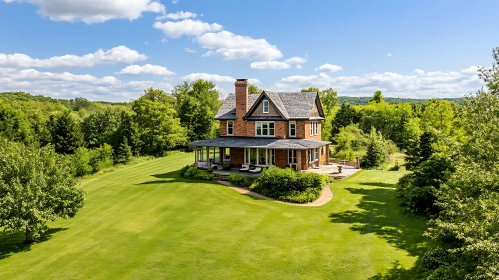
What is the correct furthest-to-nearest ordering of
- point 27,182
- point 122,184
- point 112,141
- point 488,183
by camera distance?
point 112,141
point 122,184
point 27,182
point 488,183

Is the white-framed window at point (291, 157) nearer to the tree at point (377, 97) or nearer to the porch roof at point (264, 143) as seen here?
the porch roof at point (264, 143)

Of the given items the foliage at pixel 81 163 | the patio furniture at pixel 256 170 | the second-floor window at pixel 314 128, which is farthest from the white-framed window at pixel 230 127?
the foliage at pixel 81 163

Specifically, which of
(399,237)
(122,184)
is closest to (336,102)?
(122,184)

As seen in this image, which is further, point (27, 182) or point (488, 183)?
point (27, 182)

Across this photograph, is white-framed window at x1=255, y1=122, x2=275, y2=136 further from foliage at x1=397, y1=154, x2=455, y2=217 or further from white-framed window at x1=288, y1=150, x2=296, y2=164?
foliage at x1=397, y1=154, x2=455, y2=217

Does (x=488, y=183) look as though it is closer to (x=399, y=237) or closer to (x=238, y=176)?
(x=399, y=237)

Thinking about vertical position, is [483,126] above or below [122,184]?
above

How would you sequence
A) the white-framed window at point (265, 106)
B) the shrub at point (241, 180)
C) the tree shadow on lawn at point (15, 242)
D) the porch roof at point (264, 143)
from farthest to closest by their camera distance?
the white-framed window at point (265, 106) → the porch roof at point (264, 143) → the shrub at point (241, 180) → the tree shadow on lawn at point (15, 242)
